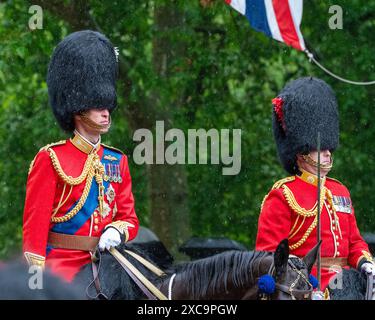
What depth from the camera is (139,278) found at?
593 centimetres

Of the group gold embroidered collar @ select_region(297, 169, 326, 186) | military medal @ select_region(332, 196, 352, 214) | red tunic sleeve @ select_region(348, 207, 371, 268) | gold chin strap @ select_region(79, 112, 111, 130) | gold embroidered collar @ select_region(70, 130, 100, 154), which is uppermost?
gold chin strap @ select_region(79, 112, 111, 130)

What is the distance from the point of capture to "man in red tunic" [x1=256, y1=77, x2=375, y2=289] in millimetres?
6922

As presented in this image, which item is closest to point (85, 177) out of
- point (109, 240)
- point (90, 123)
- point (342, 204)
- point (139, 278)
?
point (90, 123)

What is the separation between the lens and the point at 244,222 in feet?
41.3

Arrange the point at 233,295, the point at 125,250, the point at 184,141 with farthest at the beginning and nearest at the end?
the point at 184,141
the point at 125,250
the point at 233,295

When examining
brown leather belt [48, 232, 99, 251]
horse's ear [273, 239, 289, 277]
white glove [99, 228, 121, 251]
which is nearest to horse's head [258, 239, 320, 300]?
horse's ear [273, 239, 289, 277]

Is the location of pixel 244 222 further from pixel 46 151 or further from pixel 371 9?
pixel 46 151

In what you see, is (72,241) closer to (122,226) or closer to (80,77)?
(122,226)

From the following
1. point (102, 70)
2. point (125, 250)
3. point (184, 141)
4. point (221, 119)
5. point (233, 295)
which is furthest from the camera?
point (221, 119)

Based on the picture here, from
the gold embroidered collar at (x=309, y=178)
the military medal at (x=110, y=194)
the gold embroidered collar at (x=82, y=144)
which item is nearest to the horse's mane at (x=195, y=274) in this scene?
the military medal at (x=110, y=194)

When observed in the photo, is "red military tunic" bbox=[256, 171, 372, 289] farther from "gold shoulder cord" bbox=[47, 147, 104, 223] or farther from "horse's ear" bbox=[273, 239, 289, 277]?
"horse's ear" bbox=[273, 239, 289, 277]

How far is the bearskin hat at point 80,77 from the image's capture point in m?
6.53

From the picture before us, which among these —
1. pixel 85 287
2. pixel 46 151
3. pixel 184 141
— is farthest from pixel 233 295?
pixel 184 141

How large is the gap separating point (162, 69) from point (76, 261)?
605 centimetres
